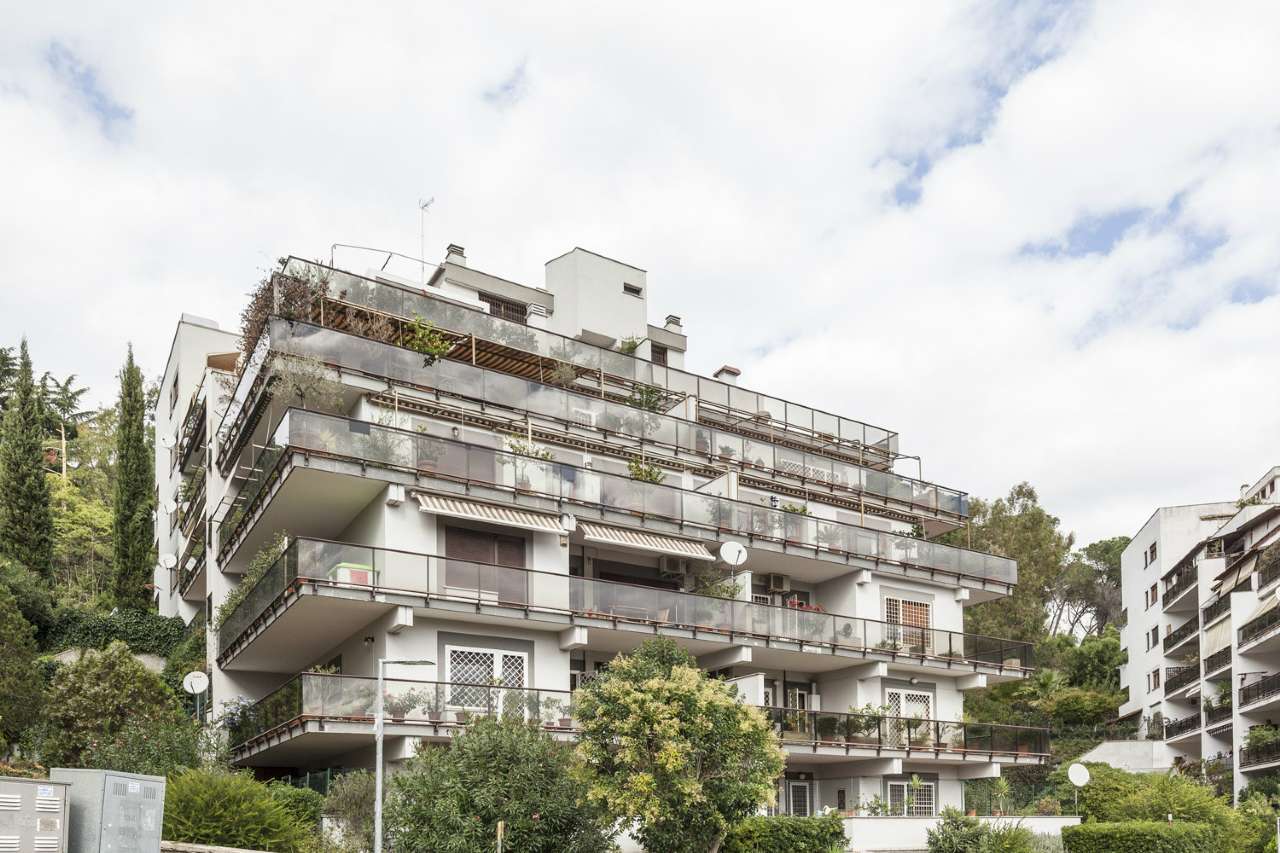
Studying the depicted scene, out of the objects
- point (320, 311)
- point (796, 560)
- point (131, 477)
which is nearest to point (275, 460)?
point (320, 311)

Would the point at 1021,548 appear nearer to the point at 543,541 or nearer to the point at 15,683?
the point at 543,541

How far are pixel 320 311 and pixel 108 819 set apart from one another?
18651mm

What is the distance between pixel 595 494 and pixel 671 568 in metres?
4.73

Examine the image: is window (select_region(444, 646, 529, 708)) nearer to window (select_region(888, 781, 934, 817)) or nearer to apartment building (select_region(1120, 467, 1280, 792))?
window (select_region(888, 781, 934, 817))

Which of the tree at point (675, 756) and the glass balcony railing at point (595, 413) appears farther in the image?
the glass balcony railing at point (595, 413)

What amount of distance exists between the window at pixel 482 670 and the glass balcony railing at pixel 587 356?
356 inches

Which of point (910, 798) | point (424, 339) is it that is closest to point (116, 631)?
point (424, 339)

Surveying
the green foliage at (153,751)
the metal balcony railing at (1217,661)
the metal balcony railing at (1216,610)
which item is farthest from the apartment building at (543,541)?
the metal balcony railing at (1216,610)

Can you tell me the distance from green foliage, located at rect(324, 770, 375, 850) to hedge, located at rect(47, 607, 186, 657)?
2202 centimetres

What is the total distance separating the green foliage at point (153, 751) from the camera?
90.1ft

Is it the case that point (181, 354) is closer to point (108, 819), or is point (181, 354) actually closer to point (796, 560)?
point (796, 560)

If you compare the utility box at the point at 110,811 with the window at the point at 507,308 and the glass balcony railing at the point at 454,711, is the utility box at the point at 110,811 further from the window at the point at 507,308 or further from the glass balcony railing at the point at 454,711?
the window at the point at 507,308

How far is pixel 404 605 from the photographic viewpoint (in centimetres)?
2819

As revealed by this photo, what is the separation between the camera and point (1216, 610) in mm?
57375
